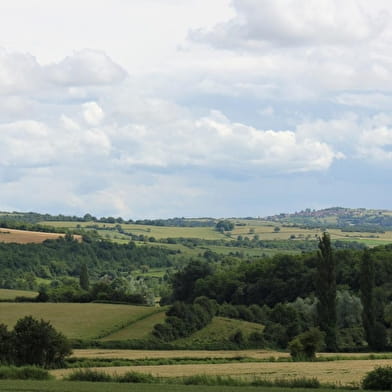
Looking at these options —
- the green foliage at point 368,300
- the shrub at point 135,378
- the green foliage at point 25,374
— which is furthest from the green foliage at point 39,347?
the green foliage at point 368,300

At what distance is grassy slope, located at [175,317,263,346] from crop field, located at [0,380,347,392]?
5419cm

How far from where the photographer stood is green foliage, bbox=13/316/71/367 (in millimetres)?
64375

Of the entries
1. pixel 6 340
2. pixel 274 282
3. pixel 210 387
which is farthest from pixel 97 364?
pixel 274 282

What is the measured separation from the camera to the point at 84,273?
167250 millimetres

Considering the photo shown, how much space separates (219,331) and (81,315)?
73.3 feet

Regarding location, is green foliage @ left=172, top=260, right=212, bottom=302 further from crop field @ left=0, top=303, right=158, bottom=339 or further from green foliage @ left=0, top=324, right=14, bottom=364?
green foliage @ left=0, top=324, right=14, bottom=364

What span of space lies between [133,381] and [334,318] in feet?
177

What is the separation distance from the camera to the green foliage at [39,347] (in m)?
64.4

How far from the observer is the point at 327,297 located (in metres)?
100

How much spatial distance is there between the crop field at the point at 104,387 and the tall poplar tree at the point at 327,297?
181 ft

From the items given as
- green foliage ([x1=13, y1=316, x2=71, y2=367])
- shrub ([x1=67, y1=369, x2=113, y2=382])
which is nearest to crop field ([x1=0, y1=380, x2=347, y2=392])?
shrub ([x1=67, y1=369, x2=113, y2=382])

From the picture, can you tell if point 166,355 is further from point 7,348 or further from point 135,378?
point 135,378

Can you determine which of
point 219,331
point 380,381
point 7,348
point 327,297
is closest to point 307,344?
point 327,297

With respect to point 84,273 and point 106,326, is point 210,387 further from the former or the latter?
point 84,273
